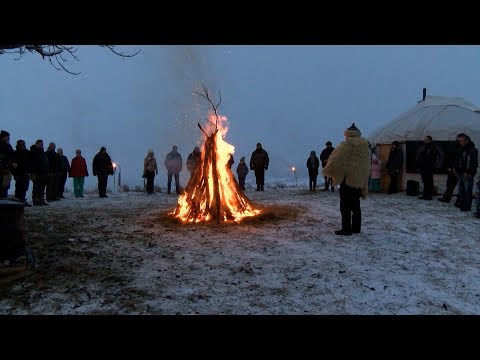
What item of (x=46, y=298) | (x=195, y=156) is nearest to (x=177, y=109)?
(x=195, y=156)

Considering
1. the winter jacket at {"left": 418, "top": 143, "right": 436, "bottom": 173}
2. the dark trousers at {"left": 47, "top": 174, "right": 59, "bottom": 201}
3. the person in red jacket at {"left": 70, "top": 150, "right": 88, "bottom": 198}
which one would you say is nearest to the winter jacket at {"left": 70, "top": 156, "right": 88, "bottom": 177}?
the person in red jacket at {"left": 70, "top": 150, "right": 88, "bottom": 198}

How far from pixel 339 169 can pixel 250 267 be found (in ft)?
10.3

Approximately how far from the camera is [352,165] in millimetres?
8070

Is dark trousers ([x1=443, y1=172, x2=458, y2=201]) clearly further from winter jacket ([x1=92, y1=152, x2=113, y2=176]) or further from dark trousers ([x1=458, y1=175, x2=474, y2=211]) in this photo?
winter jacket ([x1=92, y1=152, x2=113, y2=176])

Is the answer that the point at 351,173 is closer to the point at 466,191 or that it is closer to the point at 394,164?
the point at 466,191

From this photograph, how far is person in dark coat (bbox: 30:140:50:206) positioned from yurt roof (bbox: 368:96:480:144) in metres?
13.5

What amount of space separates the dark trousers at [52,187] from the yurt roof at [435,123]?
13.4 m

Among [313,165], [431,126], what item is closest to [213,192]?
[313,165]

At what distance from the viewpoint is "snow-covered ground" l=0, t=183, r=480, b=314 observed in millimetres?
5020
